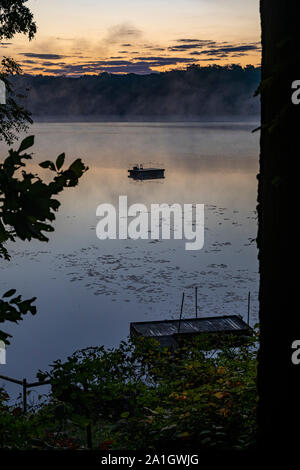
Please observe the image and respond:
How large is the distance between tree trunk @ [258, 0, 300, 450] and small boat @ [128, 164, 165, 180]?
8727 cm

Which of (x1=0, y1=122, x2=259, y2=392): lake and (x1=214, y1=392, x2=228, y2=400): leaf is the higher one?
(x1=0, y1=122, x2=259, y2=392): lake

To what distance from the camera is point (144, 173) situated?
91.5 metres

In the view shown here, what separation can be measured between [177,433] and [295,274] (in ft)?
10.5

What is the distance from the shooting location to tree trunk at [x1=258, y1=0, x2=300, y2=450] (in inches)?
121

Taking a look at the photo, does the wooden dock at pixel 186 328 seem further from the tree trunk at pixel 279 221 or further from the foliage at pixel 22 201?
the foliage at pixel 22 201

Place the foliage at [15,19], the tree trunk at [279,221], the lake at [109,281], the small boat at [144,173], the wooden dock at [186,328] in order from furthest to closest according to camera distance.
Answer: the small boat at [144,173] → the lake at [109,281] → the wooden dock at [186,328] → the foliage at [15,19] → the tree trunk at [279,221]

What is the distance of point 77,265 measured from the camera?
38.9 meters

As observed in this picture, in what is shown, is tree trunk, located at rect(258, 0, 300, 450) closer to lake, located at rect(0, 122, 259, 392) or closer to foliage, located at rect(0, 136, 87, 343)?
foliage, located at rect(0, 136, 87, 343)

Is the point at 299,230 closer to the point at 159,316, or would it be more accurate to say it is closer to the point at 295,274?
the point at 295,274

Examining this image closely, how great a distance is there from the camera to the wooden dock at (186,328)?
21.7m

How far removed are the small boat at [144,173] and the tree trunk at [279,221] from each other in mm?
87269

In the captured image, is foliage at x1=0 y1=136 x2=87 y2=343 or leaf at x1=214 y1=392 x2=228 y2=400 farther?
leaf at x1=214 y1=392 x2=228 y2=400

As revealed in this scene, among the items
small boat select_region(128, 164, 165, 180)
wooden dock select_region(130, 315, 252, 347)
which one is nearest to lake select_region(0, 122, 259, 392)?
wooden dock select_region(130, 315, 252, 347)

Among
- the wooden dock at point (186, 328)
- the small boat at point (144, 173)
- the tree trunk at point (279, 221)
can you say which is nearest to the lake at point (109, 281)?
the wooden dock at point (186, 328)
